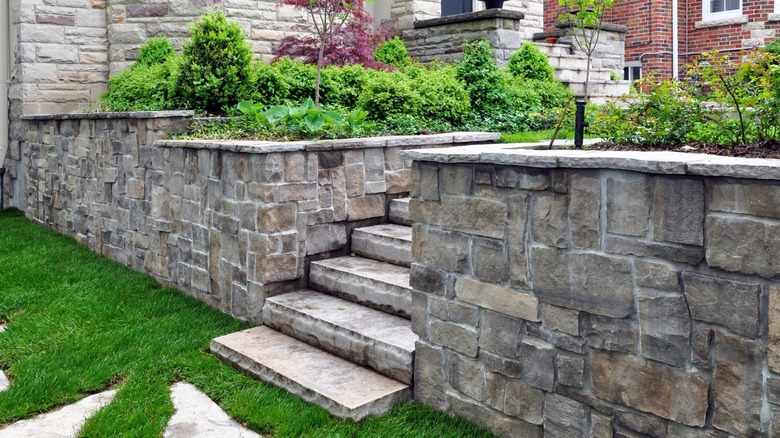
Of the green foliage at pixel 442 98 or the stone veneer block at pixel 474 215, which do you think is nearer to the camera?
the stone veneer block at pixel 474 215

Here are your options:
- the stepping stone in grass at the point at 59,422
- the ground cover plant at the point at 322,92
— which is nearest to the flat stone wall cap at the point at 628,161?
the stepping stone in grass at the point at 59,422

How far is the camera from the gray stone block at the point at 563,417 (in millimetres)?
3188

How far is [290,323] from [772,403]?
9.26 feet

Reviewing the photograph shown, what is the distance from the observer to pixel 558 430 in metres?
3.27

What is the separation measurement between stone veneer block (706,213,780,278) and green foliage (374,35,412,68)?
7974 mm

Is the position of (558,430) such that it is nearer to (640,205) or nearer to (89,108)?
(640,205)

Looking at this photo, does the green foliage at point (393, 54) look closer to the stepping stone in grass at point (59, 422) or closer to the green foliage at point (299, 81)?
the green foliage at point (299, 81)

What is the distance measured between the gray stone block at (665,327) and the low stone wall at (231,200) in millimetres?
2699

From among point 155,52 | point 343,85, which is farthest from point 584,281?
point 155,52

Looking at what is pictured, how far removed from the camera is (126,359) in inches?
177

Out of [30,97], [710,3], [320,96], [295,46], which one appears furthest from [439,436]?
[710,3]

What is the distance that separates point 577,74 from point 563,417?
8.10m

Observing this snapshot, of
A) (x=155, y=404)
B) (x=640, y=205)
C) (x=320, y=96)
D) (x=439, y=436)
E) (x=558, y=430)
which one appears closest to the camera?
(x=640, y=205)

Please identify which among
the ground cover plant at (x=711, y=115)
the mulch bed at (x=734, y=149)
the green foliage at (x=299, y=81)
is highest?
the green foliage at (x=299, y=81)
